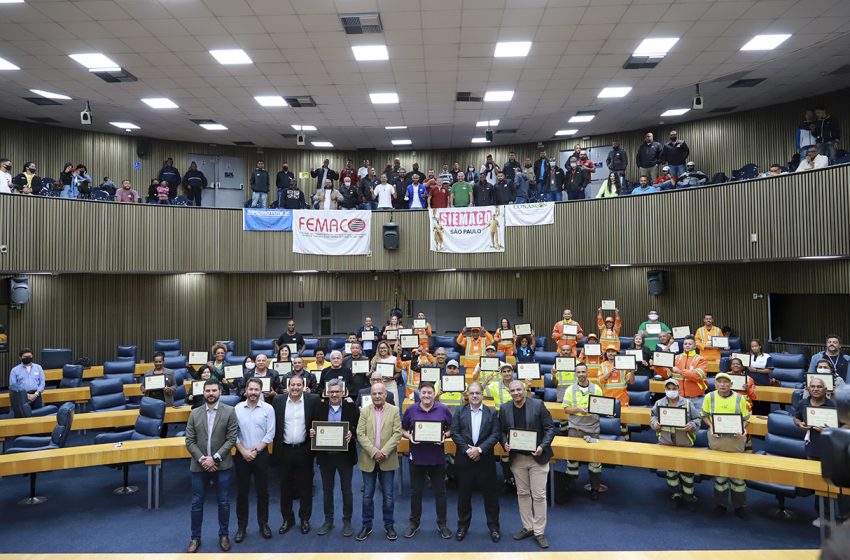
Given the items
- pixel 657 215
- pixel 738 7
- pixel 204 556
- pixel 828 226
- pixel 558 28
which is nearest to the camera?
pixel 204 556

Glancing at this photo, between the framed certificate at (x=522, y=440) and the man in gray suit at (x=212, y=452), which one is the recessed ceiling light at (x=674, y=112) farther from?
the man in gray suit at (x=212, y=452)

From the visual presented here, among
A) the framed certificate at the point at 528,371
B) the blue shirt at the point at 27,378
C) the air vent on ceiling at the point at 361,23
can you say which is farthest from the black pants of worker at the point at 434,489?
the blue shirt at the point at 27,378

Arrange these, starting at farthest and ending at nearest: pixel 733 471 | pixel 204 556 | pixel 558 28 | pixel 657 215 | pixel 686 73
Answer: pixel 657 215 → pixel 686 73 → pixel 558 28 → pixel 733 471 → pixel 204 556

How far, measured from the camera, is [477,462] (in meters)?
6.26

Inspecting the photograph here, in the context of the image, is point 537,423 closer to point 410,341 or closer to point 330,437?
point 330,437

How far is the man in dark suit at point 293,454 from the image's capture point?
639 cm

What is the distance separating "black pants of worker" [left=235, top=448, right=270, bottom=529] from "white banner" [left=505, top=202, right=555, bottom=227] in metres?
11.0

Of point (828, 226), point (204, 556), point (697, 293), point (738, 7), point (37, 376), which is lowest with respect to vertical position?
point (204, 556)

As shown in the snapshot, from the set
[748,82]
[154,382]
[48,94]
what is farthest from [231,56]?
[748,82]

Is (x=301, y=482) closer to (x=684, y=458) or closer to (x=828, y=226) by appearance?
(x=684, y=458)

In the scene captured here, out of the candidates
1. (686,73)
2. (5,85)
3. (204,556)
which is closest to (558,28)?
(686,73)

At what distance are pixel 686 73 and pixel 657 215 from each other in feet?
11.7

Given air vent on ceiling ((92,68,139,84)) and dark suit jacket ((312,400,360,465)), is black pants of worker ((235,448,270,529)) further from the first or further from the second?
air vent on ceiling ((92,68,139,84))

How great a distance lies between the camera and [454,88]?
13516 mm
